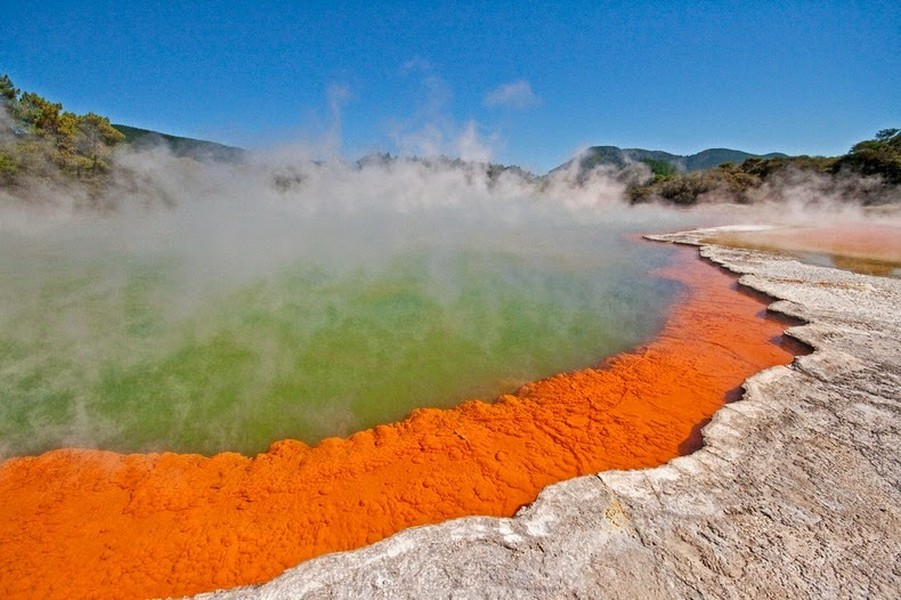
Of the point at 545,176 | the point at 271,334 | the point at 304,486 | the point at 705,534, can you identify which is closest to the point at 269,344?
the point at 271,334

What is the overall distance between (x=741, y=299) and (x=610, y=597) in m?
7.95

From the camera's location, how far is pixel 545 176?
5050cm

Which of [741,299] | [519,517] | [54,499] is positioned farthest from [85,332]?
[741,299]

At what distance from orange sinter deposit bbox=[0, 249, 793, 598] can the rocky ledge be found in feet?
1.29

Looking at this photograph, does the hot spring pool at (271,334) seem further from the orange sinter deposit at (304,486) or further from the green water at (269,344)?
the orange sinter deposit at (304,486)

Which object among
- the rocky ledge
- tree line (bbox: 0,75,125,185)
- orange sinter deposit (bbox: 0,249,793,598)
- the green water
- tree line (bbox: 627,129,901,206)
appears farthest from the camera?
tree line (bbox: 627,129,901,206)

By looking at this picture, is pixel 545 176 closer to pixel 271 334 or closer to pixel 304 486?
pixel 271 334

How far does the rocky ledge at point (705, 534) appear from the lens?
87.7 inches

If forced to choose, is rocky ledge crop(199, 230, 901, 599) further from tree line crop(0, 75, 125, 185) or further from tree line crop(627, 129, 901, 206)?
tree line crop(627, 129, 901, 206)

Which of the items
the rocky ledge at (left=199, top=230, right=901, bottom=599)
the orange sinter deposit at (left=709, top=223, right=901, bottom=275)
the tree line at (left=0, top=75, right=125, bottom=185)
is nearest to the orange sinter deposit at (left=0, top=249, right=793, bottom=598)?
the rocky ledge at (left=199, top=230, right=901, bottom=599)

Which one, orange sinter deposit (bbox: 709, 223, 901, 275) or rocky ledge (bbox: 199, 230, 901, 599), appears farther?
orange sinter deposit (bbox: 709, 223, 901, 275)

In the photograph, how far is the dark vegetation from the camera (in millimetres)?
16656

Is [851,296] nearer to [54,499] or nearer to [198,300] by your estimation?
[54,499]

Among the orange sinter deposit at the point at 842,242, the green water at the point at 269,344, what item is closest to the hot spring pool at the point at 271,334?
the green water at the point at 269,344
